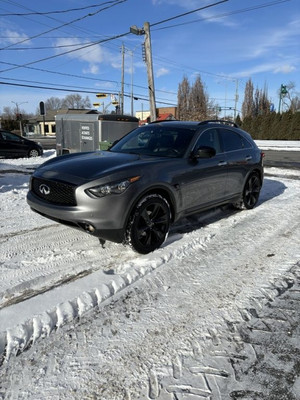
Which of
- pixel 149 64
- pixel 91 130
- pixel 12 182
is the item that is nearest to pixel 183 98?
pixel 149 64

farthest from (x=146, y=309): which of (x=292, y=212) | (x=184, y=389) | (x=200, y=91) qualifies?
(x=200, y=91)

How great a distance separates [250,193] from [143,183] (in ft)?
10.6

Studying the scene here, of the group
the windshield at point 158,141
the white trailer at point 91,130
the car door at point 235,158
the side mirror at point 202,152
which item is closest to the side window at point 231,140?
the car door at point 235,158

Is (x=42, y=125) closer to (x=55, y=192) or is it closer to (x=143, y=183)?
(x=55, y=192)

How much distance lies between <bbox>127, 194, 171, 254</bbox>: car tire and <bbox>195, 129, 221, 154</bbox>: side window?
1253 millimetres

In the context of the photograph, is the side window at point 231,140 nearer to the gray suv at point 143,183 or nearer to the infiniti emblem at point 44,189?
the gray suv at point 143,183

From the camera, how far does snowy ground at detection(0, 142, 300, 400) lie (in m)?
2.04

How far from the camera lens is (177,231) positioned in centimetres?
483

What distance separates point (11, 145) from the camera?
613 inches

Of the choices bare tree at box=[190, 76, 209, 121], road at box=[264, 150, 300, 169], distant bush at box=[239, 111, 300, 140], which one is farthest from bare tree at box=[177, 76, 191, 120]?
road at box=[264, 150, 300, 169]

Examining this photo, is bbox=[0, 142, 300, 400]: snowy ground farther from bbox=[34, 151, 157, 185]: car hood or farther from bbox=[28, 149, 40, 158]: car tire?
bbox=[28, 149, 40, 158]: car tire

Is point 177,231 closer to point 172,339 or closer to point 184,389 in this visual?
point 172,339

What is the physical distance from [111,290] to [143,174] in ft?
4.60

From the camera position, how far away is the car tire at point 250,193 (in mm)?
6070
